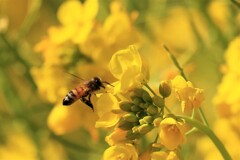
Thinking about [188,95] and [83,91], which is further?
[83,91]

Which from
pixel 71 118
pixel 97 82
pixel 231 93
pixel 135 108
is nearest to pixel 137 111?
pixel 135 108

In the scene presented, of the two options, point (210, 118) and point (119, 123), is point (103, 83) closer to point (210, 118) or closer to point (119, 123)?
point (119, 123)

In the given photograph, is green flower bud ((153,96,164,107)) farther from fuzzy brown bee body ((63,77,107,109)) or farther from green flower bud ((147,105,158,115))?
fuzzy brown bee body ((63,77,107,109))

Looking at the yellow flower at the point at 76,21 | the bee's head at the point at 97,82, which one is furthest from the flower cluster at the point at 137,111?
the yellow flower at the point at 76,21

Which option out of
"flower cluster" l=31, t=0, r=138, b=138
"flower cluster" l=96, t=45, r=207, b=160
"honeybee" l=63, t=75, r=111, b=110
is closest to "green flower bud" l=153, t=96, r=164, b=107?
"flower cluster" l=96, t=45, r=207, b=160

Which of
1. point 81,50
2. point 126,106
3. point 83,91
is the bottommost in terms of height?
point 126,106

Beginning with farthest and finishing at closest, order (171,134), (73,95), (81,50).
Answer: (81,50) → (73,95) → (171,134)

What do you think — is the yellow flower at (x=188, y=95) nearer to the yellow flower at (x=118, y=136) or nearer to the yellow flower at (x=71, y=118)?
Answer: the yellow flower at (x=118, y=136)

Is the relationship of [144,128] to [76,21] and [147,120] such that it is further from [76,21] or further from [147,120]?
[76,21]
